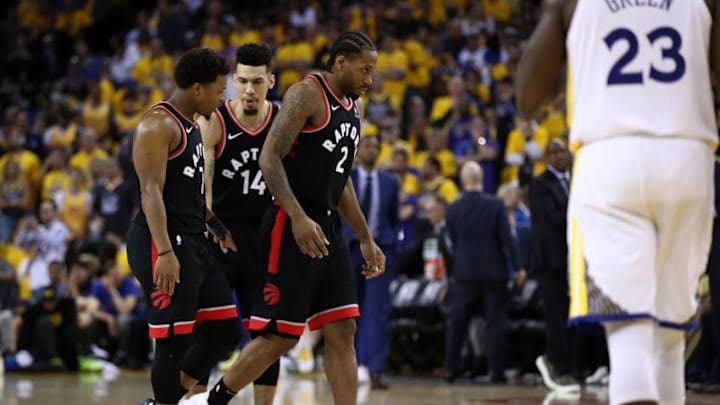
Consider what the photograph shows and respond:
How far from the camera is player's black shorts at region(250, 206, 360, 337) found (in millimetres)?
7078

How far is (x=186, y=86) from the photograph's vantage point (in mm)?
7211

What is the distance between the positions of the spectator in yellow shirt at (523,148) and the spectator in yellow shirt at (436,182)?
782 mm

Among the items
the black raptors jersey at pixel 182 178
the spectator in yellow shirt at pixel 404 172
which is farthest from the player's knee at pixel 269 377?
the spectator in yellow shirt at pixel 404 172

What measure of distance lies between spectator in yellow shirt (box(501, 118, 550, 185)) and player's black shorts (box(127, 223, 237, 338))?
927 cm

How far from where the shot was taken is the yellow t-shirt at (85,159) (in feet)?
64.4

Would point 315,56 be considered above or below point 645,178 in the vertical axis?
above

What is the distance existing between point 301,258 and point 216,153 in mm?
1118

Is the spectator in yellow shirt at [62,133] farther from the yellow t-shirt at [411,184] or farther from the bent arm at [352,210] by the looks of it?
the bent arm at [352,210]

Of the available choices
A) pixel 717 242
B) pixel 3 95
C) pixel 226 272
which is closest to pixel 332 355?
pixel 226 272

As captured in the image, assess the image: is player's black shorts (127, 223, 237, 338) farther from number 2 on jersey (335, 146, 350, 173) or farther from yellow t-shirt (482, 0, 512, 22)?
yellow t-shirt (482, 0, 512, 22)

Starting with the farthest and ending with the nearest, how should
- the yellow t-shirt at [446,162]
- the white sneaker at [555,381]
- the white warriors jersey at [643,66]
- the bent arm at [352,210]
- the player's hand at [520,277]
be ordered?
the yellow t-shirt at [446,162]
the player's hand at [520,277]
the white sneaker at [555,381]
the bent arm at [352,210]
the white warriors jersey at [643,66]

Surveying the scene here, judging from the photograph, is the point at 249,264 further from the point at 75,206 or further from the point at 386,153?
the point at 75,206

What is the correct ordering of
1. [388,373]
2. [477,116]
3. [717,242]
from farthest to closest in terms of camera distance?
[477,116] → [388,373] → [717,242]

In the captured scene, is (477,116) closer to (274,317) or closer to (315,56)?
(315,56)
